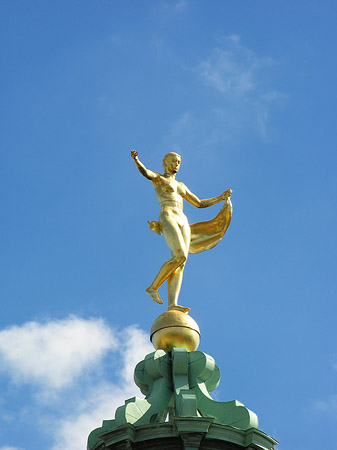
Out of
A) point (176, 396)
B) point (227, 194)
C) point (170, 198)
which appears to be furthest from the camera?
point (227, 194)

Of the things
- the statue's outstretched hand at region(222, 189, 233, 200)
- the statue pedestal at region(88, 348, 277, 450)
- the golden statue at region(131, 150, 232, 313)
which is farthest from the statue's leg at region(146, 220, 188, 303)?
the statue pedestal at region(88, 348, 277, 450)

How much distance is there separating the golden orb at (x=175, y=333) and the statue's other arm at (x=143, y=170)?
3.34m

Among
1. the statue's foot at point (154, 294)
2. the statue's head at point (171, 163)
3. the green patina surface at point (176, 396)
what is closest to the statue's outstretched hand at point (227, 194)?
the statue's head at point (171, 163)

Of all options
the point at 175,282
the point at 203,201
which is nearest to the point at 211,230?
the point at 203,201

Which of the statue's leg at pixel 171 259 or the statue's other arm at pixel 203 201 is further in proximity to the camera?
the statue's other arm at pixel 203 201

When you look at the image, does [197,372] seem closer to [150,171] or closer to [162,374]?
[162,374]

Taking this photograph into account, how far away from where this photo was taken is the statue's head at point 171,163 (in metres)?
22.3

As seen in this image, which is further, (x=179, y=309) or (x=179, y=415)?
(x=179, y=309)

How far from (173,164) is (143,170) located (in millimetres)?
954

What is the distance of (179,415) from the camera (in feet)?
59.3

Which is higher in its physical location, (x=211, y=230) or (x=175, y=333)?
(x=211, y=230)

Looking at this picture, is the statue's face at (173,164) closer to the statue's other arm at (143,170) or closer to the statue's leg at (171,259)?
the statue's other arm at (143,170)

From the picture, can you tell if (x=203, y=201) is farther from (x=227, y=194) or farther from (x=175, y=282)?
(x=175, y=282)

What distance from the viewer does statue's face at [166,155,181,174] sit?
73.2ft
